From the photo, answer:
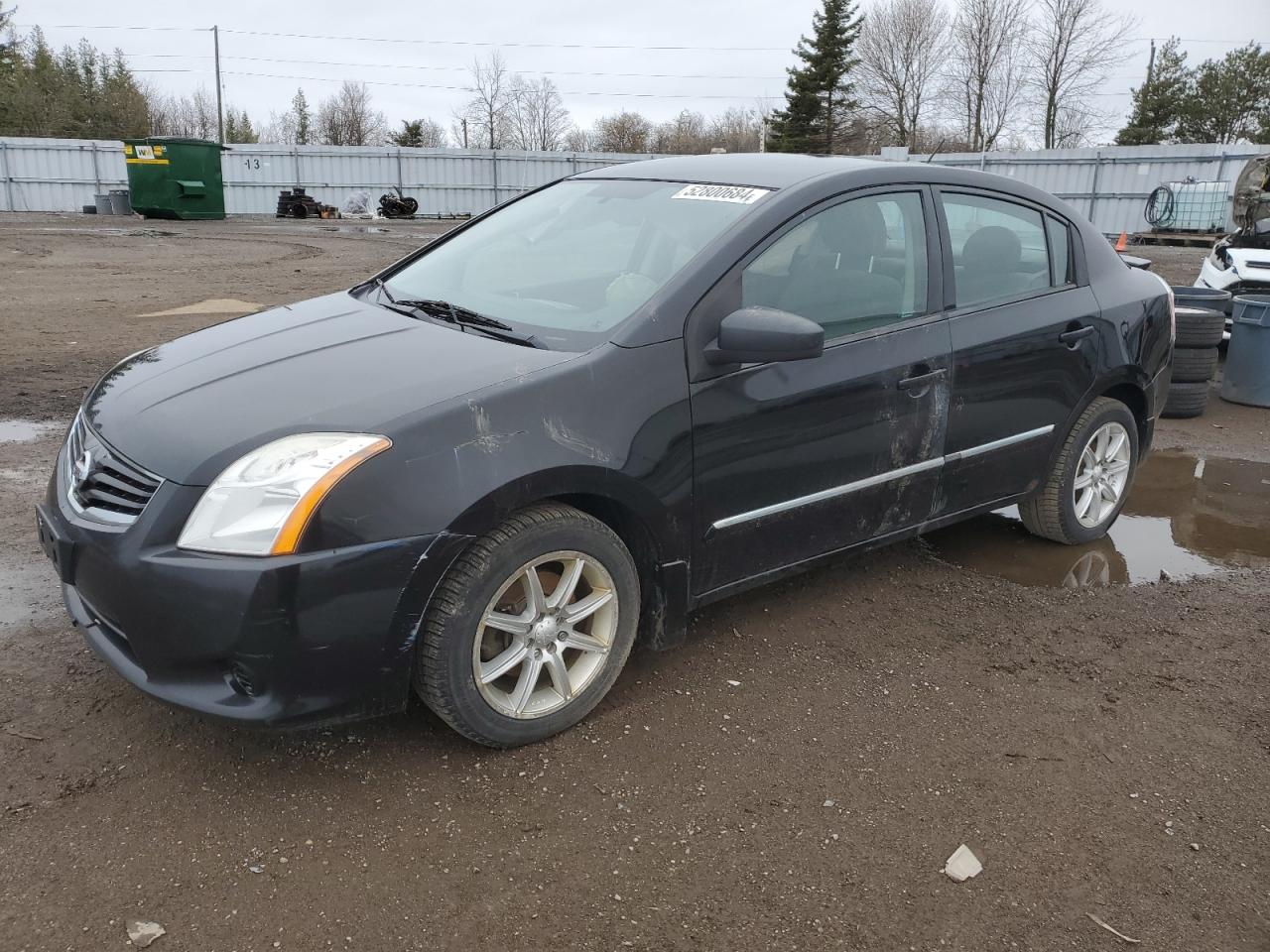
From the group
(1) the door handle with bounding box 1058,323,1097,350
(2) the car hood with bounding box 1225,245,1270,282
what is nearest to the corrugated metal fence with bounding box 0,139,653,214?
(2) the car hood with bounding box 1225,245,1270,282

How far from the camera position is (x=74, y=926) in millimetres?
2277

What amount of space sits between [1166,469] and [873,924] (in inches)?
200

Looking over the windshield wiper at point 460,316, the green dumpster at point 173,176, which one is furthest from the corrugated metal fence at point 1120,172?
the windshield wiper at point 460,316

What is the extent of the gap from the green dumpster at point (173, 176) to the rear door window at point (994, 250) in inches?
1058

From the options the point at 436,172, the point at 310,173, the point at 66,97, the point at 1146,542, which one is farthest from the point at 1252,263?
the point at 66,97

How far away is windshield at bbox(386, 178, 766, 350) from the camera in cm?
330

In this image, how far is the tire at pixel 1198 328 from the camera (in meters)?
7.44

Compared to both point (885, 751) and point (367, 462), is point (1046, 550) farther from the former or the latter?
point (367, 462)

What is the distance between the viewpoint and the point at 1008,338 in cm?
406

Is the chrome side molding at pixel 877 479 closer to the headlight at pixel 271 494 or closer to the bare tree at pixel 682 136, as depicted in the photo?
the headlight at pixel 271 494

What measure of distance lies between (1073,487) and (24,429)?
19.7ft

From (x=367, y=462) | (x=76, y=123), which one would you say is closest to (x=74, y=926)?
(x=367, y=462)

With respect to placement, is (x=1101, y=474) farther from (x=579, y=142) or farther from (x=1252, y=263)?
(x=579, y=142)

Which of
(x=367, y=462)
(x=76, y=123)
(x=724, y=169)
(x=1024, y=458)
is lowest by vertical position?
(x=1024, y=458)
